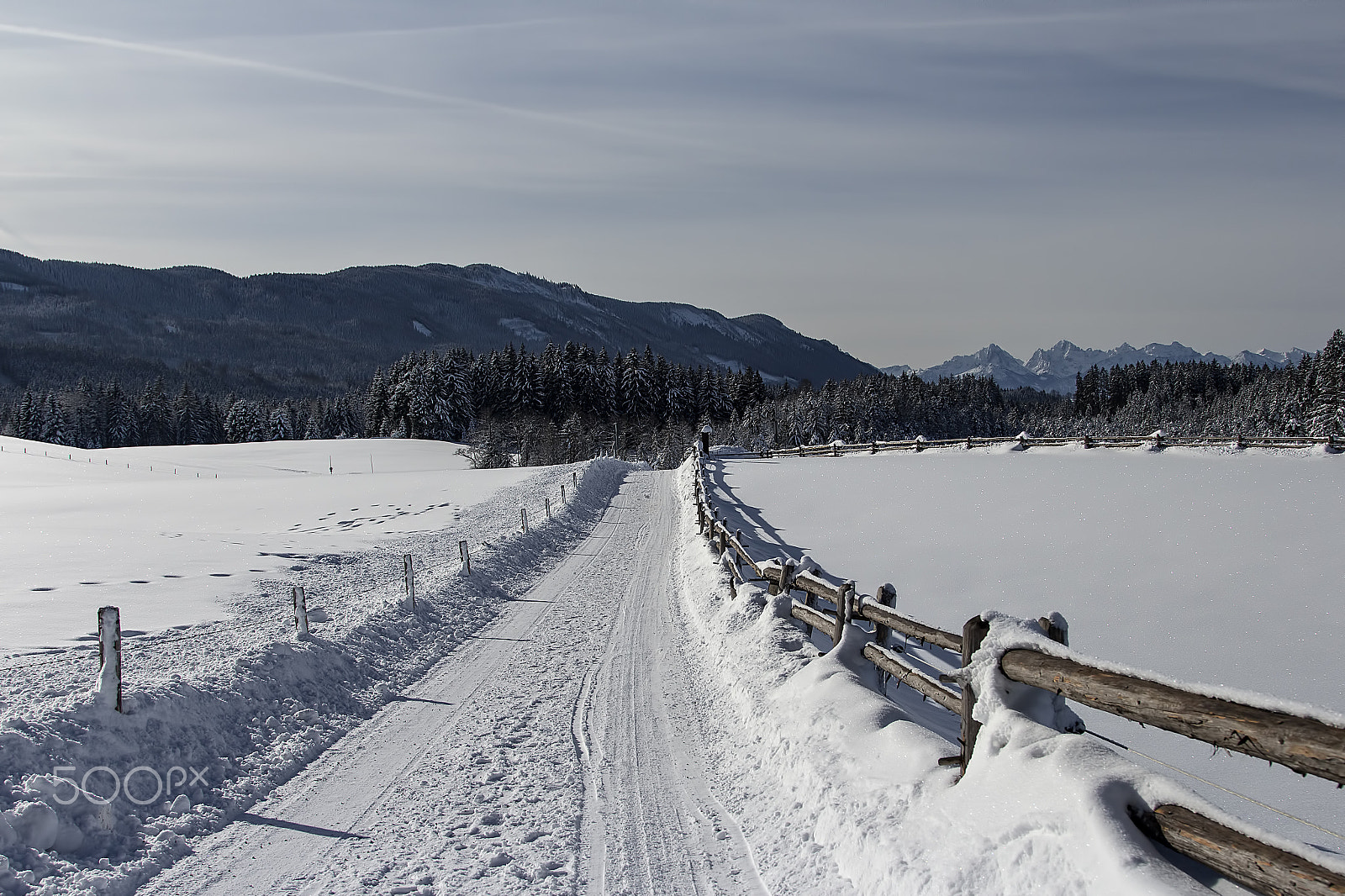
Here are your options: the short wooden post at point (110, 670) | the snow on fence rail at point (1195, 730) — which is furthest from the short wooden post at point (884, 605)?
the short wooden post at point (110, 670)

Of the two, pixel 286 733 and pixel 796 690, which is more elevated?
pixel 796 690

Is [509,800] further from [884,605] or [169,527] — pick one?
[169,527]

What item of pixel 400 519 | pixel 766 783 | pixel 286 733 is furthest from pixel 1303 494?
pixel 400 519

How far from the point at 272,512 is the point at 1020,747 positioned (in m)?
35.2

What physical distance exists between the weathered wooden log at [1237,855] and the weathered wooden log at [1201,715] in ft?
1.08

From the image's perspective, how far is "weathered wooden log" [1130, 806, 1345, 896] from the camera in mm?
2703

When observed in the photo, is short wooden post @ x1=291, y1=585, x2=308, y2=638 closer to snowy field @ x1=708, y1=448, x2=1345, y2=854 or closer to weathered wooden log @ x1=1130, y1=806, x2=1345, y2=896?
snowy field @ x1=708, y1=448, x2=1345, y2=854

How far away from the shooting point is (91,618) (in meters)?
12.2

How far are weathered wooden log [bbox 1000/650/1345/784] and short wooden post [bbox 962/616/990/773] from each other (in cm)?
47

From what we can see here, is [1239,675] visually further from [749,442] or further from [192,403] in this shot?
[192,403]

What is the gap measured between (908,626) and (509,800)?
384 cm

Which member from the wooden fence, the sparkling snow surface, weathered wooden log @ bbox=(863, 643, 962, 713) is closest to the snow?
weathered wooden log @ bbox=(863, 643, 962, 713)

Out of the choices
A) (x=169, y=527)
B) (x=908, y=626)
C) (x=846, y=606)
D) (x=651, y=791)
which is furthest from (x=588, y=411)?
(x=908, y=626)

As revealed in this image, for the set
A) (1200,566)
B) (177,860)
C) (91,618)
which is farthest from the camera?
(1200,566)
